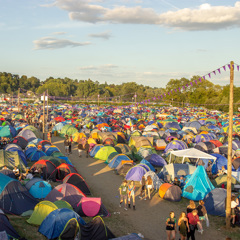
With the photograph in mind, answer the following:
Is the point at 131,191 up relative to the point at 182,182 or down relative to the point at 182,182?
up

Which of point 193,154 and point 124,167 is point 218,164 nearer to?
point 193,154

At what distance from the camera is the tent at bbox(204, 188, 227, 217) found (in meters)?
11.7

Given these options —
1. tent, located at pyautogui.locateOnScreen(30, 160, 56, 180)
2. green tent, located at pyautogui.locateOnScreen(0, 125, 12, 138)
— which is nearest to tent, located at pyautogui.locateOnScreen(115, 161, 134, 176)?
tent, located at pyautogui.locateOnScreen(30, 160, 56, 180)

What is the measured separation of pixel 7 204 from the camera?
11219 millimetres

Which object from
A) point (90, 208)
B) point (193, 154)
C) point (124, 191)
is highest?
point (193, 154)

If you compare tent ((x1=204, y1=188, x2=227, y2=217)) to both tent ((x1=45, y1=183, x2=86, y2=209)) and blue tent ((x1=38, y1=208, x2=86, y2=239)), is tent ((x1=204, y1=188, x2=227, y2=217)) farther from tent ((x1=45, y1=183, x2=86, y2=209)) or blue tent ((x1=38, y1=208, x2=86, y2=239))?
blue tent ((x1=38, y1=208, x2=86, y2=239))

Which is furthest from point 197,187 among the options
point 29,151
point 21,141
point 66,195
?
point 21,141

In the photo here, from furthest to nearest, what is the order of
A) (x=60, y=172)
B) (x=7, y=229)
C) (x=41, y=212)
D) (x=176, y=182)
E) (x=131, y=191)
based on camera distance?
(x=60, y=172) < (x=176, y=182) < (x=131, y=191) < (x=41, y=212) < (x=7, y=229)

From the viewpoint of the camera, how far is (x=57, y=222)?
9.17m

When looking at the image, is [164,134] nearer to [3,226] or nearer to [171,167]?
[171,167]

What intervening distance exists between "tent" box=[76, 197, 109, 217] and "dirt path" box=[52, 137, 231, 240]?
0.45 metres

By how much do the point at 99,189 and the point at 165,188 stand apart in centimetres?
342

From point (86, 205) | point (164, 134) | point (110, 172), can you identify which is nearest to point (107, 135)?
point (164, 134)

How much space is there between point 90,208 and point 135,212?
6.06 feet
